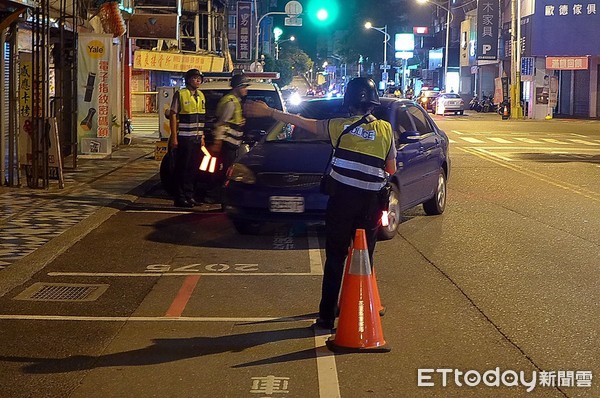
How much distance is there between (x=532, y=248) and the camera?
10484mm

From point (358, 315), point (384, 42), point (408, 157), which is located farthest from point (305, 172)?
point (384, 42)

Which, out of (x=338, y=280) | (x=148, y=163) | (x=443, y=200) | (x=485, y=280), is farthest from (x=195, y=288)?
(x=148, y=163)

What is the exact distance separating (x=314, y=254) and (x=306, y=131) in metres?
2.14

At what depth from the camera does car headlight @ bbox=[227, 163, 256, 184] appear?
36.0ft

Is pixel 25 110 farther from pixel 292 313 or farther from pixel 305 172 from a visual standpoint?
pixel 292 313

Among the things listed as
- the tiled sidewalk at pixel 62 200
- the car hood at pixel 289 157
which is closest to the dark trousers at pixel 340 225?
the tiled sidewalk at pixel 62 200

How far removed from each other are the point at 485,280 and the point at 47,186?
8.46 m

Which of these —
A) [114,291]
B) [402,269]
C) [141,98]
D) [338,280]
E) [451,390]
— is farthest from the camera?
[141,98]

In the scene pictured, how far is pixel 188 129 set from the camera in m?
13.2

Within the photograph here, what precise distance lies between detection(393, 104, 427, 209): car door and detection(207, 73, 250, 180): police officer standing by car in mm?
2211

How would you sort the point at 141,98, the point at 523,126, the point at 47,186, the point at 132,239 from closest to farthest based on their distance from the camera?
1. the point at 132,239
2. the point at 47,186
3. the point at 523,126
4. the point at 141,98

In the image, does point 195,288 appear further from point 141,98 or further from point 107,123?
point 141,98

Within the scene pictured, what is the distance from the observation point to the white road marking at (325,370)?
5.61 m
